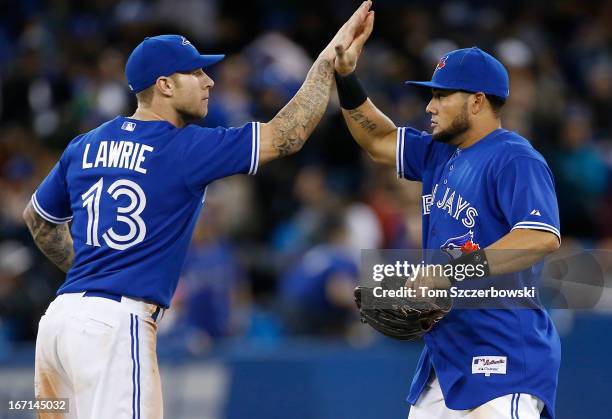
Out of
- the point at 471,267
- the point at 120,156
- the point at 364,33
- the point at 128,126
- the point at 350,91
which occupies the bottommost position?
the point at 471,267

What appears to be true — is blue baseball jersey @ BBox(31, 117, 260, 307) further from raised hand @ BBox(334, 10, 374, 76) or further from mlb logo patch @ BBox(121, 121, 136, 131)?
raised hand @ BBox(334, 10, 374, 76)

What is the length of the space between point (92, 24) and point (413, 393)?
9.47 meters

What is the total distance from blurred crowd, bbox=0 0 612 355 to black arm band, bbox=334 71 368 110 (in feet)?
11.7

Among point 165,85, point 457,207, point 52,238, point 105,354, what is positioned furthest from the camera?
point 52,238

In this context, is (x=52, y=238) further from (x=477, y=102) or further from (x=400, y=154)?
(x=477, y=102)

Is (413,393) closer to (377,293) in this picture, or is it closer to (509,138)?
(377,293)

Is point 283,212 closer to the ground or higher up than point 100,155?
higher up

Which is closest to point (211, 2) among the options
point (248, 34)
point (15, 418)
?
point (248, 34)

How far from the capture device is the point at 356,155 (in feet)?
40.8

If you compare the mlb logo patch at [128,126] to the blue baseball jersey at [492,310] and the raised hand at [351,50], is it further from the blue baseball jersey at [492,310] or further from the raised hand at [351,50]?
the blue baseball jersey at [492,310]

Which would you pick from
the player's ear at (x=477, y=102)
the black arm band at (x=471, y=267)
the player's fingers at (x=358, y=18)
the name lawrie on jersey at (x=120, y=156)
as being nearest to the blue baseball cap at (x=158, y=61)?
the name lawrie on jersey at (x=120, y=156)

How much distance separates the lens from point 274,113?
12016 millimetres

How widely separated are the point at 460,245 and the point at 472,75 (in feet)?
2.79

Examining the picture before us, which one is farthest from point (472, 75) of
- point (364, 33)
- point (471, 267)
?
point (471, 267)
